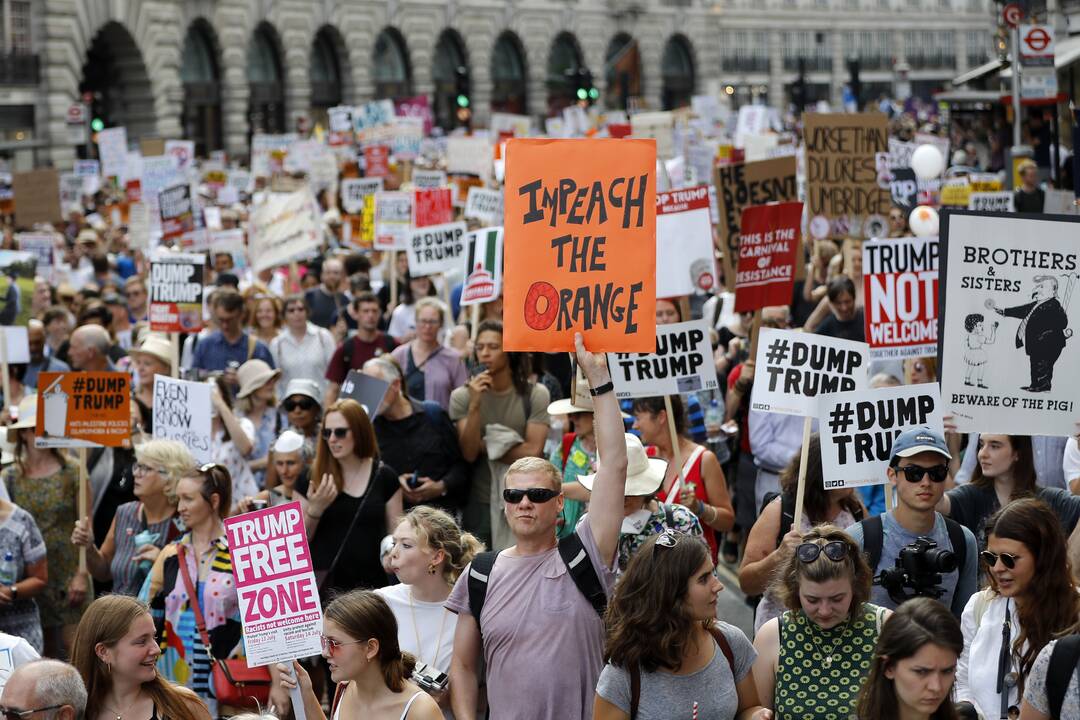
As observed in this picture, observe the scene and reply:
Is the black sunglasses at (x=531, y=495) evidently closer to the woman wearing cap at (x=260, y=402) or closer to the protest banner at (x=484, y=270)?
the woman wearing cap at (x=260, y=402)

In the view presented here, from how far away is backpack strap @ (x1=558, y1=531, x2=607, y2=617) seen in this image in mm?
4766

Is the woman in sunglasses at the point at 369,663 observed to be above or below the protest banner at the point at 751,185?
below

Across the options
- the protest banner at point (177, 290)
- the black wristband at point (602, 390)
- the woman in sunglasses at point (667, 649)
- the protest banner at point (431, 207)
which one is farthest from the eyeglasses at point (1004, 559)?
the protest banner at point (431, 207)

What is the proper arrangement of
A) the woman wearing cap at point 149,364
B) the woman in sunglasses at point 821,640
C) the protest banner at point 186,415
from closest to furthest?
the woman in sunglasses at point 821,640, the protest banner at point 186,415, the woman wearing cap at point 149,364

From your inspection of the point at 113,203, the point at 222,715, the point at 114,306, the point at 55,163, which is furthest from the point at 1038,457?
the point at 55,163

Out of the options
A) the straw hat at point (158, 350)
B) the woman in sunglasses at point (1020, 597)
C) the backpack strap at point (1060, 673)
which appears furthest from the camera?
the straw hat at point (158, 350)

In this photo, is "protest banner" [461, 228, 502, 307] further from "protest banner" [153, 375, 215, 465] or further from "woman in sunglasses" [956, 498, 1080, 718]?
"woman in sunglasses" [956, 498, 1080, 718]

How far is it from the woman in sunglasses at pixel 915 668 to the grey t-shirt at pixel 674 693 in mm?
470

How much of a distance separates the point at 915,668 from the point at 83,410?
194 inches

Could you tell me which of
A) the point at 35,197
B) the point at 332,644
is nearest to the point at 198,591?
the point at 332,644

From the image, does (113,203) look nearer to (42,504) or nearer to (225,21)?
(42,504)

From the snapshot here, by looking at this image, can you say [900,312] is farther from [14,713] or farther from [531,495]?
[14,713]

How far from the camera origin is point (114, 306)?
12562 millimetres

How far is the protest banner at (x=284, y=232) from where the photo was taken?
1565cm
